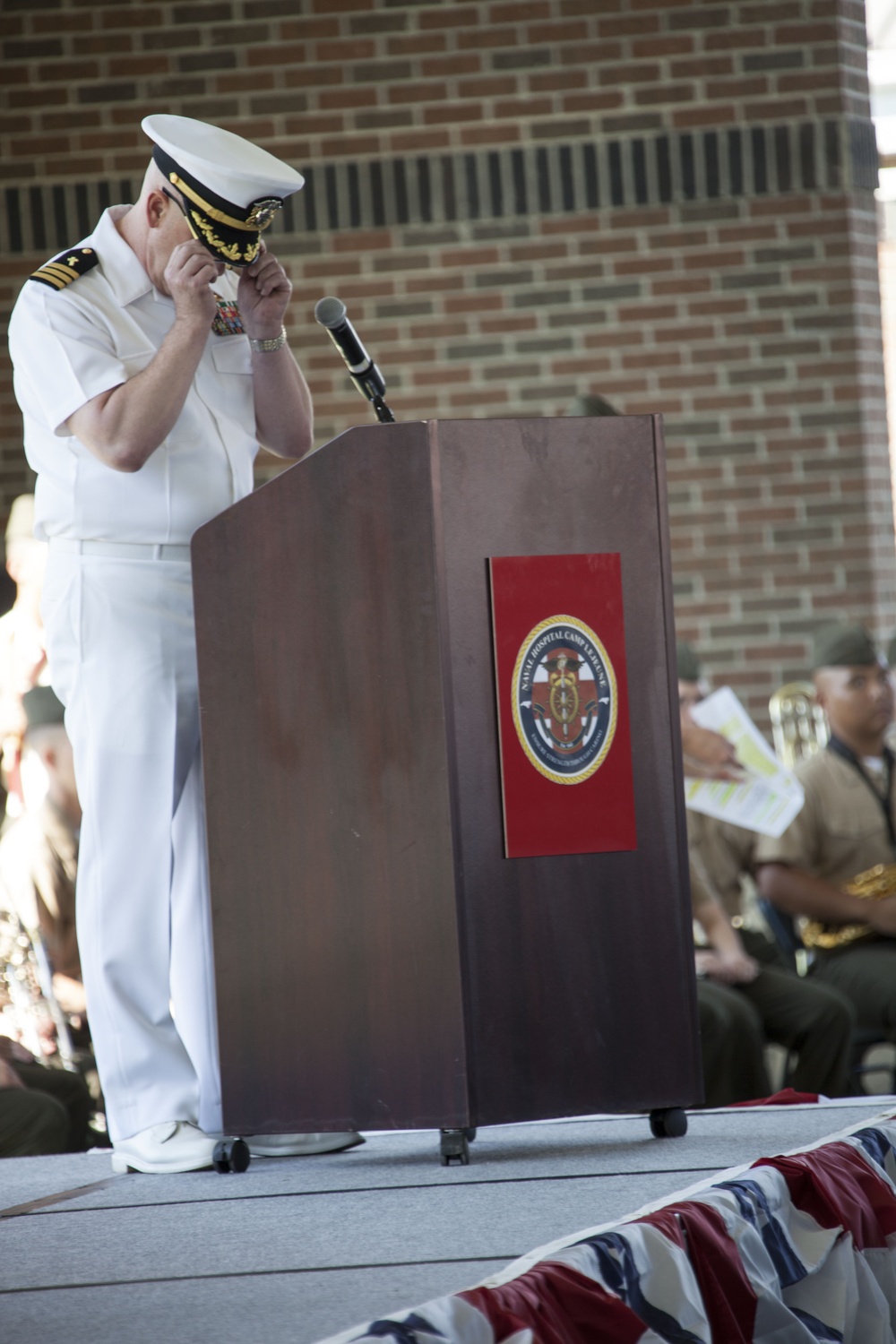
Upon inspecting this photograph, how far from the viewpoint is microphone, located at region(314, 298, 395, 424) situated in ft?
6.91

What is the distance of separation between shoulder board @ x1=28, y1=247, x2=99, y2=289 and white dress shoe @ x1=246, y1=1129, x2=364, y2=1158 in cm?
114

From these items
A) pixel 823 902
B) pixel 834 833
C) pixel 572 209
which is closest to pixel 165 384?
pixel 823 902

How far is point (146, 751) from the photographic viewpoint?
2.20m

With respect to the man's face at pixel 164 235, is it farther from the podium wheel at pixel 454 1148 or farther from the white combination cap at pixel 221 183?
the podium wheel at pixel 454 1148

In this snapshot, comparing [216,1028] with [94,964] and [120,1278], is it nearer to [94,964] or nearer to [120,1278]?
[94,964]

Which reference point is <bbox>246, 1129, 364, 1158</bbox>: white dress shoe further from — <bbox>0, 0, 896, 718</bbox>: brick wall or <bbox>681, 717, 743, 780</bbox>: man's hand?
<bbox>0, 0, 896, 718</bbox>: brick wall

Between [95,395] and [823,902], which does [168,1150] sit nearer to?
[95,395]

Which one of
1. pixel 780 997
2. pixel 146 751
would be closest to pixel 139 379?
pixel 146 751

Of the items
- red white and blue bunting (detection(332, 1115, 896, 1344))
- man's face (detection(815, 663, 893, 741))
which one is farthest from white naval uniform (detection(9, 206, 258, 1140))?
man's face (detection(815, 663, 893, 741))

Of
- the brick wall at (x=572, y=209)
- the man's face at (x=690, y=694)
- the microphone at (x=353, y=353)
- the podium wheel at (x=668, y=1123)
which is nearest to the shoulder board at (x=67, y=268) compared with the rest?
the microphone at (x=353, y=353)

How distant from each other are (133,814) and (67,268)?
2.38 ft

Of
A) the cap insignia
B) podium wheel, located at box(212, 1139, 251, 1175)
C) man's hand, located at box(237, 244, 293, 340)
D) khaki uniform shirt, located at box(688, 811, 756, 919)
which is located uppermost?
the cap insignia

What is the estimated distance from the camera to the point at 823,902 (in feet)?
15.3

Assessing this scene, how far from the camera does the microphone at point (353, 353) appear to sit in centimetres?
211
